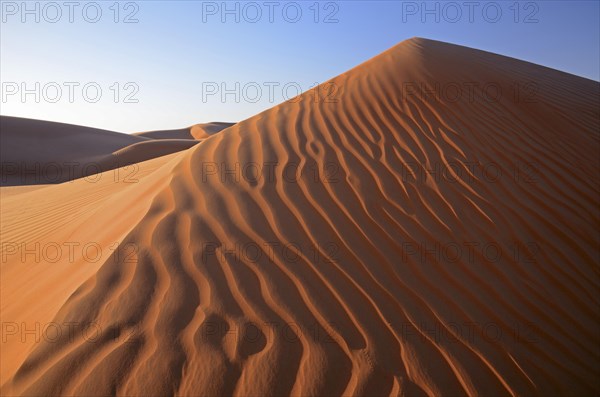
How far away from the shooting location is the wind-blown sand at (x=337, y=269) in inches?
92.4

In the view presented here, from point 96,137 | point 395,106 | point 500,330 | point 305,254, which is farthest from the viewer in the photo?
point 96,137

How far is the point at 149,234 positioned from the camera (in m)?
3.32

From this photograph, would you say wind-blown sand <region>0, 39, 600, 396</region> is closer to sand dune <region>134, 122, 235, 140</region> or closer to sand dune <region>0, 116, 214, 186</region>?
sand dune <region>0, 116, 214, 186</region>

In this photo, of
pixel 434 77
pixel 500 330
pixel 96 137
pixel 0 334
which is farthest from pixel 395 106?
pixel 96 137

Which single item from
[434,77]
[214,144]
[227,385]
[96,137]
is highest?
[96,137]

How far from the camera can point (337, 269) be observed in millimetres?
3023

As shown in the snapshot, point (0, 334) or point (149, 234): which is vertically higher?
point (149, 234)

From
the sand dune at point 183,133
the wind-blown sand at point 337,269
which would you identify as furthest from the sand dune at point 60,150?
the sand dune at point 183,133

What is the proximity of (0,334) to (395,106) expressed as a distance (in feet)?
15.5

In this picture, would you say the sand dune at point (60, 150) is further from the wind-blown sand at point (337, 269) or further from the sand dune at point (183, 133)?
the sand dune at point (183, 133)

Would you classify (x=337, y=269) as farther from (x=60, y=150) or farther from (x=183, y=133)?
(x=183, y=133)

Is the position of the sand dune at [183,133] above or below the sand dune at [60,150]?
above

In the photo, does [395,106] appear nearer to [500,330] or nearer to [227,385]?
[500,330]

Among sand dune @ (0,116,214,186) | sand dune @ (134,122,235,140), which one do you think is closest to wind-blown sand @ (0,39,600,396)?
sand dune @ (0,116,214,186)
